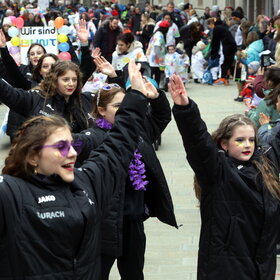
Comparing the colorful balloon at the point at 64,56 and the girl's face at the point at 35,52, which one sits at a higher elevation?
the girl's face at the point at 35,52

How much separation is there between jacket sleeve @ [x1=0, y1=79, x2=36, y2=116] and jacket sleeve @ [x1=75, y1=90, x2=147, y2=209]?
2.45 meters

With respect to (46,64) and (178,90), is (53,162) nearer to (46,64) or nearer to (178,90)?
(178,90)

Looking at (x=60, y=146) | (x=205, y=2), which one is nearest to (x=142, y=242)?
(x=60, y=146)

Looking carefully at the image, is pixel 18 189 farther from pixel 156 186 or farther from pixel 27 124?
pixel 156 186

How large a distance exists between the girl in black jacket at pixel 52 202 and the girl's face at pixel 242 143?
92cm

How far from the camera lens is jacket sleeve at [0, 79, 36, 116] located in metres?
5.86

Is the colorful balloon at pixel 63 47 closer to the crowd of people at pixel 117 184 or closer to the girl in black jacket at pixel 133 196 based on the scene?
the crowd of people at pixel 117 184

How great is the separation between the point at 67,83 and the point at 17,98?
16.0 inches

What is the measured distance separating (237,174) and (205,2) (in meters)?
41.3

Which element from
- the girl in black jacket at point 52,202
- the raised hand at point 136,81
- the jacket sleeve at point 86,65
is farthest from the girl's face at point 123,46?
the girl in black jacket at point 52,202

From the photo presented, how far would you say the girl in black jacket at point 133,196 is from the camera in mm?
4566

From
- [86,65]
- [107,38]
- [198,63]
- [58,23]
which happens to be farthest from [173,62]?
[86,65]

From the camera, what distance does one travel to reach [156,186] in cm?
→ 494

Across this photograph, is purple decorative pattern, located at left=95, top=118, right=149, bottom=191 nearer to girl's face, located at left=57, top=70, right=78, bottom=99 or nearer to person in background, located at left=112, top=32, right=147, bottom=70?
girl's face, located at left=57, top=70, right=78, bottom=99
